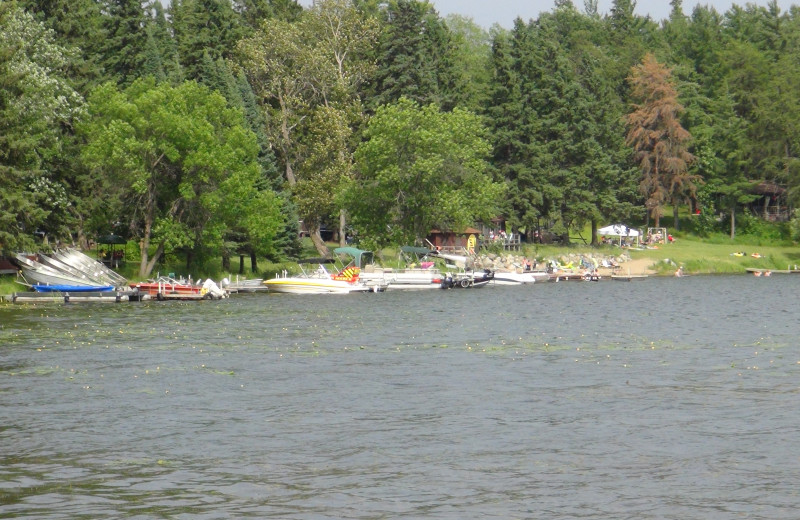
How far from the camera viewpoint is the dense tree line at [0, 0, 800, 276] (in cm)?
7806

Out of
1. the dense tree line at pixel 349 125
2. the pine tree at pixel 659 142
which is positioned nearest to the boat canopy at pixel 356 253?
the dense tree line at pixel 349 125

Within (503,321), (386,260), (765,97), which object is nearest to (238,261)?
(386,260)

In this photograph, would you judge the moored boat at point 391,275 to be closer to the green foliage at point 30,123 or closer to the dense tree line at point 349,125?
the dense tree line at point 349,125

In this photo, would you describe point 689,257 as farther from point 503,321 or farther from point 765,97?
point 503,321

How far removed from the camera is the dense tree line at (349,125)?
256 feet

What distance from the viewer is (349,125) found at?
111750 millimetres

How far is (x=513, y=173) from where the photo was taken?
11500cm

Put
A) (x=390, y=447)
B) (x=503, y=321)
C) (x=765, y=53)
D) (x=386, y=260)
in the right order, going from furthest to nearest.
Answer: (x=765, y=53) < (x=386, y=260) < (x=503, y=321) < (x=390, y=447)

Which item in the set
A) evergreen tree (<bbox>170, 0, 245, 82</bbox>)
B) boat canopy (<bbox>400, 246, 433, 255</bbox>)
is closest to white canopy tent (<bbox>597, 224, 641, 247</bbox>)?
boat canopy (<bbox>400, 246, 433, 255</bbox>)

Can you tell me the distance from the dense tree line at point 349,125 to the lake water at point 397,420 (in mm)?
24474

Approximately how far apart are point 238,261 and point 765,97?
65.5m

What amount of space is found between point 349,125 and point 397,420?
84.6 metres

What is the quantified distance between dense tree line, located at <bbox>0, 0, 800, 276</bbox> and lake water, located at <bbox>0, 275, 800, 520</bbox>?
24.5 meters

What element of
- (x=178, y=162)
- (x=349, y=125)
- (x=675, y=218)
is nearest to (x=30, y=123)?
(x=178, y=162)
